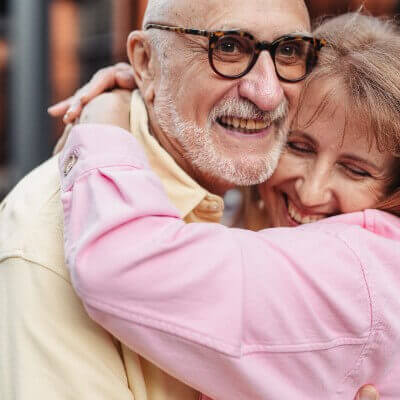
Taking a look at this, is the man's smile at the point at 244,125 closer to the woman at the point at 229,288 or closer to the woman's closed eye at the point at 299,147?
the woman's closed eye at the point at 299,147

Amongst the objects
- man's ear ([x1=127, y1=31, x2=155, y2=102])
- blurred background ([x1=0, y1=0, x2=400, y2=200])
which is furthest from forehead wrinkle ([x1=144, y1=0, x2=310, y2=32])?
blurred background ([x1=0, y1=0, x2=400, y2=200])

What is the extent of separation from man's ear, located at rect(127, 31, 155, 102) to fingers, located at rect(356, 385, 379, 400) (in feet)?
3.07

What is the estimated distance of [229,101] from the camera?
1545 mm

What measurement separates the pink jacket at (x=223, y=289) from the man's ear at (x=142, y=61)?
39 centimetres

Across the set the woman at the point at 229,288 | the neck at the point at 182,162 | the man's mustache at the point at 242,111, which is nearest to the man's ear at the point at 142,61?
A: the neck at the point at 182,162

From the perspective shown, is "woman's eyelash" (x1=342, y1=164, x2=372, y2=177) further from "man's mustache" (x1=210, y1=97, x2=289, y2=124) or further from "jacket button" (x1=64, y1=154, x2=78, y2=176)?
"jacket button" (x1=64, y1=154, x2=78, y2=176)

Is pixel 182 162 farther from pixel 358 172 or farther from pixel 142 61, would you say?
pixel 358 172

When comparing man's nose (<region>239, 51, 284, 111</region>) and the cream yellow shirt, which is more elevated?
man's nose (<region>239, 51, 284, 111</region>)

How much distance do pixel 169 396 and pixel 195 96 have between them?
0.76 m

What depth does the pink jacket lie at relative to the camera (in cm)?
112

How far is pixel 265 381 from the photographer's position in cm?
119

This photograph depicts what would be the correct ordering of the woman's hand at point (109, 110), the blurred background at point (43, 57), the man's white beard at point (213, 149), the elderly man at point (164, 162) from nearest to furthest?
1. the elderly man at point (164, 162)
2. the woman's hand at point (109, 110)
3. the man's white beard at point (213, 149)
4. the blurred background at point (43, 57)

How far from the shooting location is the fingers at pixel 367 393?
1.33 metres

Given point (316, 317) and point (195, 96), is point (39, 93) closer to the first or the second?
point (195, 96)
